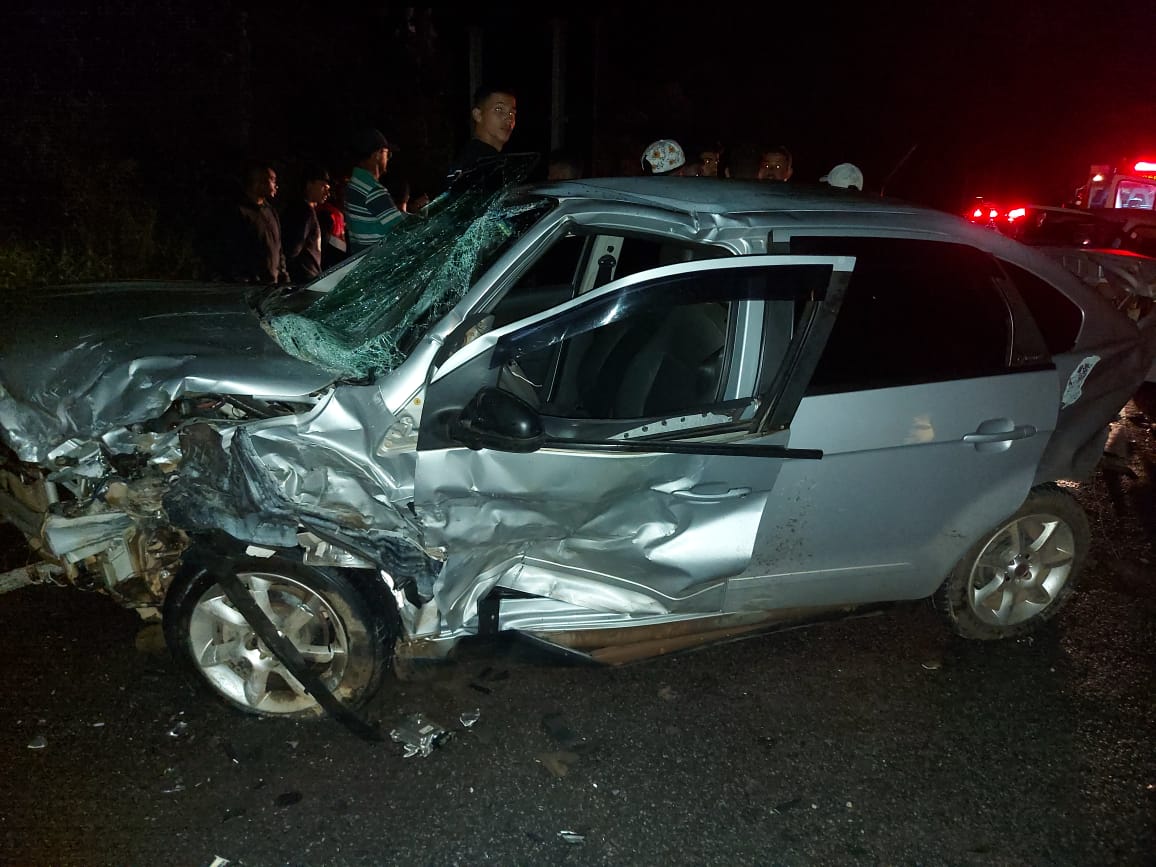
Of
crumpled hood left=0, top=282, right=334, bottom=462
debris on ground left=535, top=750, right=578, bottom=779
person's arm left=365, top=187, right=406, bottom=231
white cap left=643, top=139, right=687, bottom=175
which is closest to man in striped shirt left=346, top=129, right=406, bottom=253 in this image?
person's arm left=365, top=187, right=406, bottom=231

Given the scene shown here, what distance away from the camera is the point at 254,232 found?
6672 millimetres

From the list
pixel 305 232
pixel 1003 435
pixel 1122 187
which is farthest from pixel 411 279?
pixel 1122 187

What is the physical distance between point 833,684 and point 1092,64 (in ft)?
120

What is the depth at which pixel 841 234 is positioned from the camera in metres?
3.18

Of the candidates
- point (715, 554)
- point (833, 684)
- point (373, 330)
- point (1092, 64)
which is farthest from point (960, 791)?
point (1092, 64)

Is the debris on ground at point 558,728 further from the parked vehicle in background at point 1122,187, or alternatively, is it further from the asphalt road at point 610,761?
the parked vehicle in background at point 1122,187

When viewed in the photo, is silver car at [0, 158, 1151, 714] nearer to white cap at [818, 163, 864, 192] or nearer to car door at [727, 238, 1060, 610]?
car door at [727, 238, 1060, 610]

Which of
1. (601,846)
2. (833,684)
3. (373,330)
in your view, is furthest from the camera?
(833,684)

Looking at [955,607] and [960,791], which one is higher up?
[955,607]

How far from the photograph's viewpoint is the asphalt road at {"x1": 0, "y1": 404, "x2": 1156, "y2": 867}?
2.73 m

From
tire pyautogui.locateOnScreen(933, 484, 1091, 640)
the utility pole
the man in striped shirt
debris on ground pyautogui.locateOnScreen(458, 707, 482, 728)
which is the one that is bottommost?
debris on ground pyautogui.locateOnScreen(458, 707, 482, 728)

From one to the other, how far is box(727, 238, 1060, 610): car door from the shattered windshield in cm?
107

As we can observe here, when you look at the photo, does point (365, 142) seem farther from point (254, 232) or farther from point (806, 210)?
point (806, 210)

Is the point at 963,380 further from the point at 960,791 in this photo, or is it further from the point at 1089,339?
the point at 960,791
